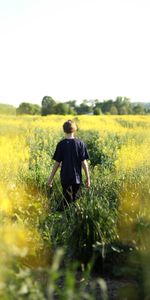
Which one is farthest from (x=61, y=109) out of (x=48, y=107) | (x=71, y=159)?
(x=71, y=159)

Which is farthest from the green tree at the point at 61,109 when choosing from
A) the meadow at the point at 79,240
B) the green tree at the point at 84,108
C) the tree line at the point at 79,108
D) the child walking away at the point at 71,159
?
the child walking away at the point at 71,159

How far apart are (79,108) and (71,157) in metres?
58.0

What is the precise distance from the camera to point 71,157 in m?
6.14

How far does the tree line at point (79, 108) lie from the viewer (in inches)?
2051

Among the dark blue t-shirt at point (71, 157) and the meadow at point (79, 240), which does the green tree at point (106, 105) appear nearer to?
the meadow at point (79, 240)

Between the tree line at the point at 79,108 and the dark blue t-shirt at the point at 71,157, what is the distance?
4191 centimetres

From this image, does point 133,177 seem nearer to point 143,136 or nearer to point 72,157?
point 72,157

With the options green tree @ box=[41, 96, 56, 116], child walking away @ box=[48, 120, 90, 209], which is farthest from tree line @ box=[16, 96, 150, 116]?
child walking away @ box=[48, 120, 90, 209]

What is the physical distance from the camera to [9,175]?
7504 millimetres

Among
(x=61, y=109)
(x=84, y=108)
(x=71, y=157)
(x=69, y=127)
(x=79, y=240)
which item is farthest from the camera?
(x=84, y=108)

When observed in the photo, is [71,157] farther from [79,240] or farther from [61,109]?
[61,109]

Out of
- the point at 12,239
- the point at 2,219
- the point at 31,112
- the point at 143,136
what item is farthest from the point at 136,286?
the point at 31,112

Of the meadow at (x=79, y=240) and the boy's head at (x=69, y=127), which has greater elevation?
the boy's head at (x=69, y=127)

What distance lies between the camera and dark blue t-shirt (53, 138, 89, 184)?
20.1 feet
